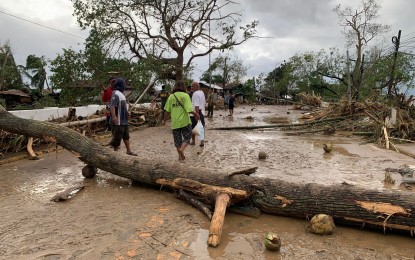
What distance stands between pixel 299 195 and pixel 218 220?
1.08 meters

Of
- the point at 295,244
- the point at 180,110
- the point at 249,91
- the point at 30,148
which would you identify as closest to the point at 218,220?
the point at 295,244

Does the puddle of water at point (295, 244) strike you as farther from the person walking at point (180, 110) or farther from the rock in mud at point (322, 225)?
the person walking at point (180, 110)

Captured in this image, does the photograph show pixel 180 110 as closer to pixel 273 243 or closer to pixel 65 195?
pixel 65 195

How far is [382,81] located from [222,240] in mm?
33334

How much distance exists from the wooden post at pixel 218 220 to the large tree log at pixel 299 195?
387mm

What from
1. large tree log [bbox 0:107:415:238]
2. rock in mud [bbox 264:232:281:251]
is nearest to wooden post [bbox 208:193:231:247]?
large tree log [bbox 0:107:415:238]

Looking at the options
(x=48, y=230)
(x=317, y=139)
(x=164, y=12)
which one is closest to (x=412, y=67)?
(x=164, y=12)

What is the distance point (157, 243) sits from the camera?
3.34 m

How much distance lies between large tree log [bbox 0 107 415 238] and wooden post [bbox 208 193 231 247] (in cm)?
39

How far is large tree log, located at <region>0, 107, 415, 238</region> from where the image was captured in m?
3.55

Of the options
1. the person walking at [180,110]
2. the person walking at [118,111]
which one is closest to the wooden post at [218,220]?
the person walking at [180,110]

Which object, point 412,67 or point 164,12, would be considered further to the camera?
point 412,67

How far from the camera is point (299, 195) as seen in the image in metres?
4.00

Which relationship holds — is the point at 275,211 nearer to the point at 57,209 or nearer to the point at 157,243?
the point at 157,243
